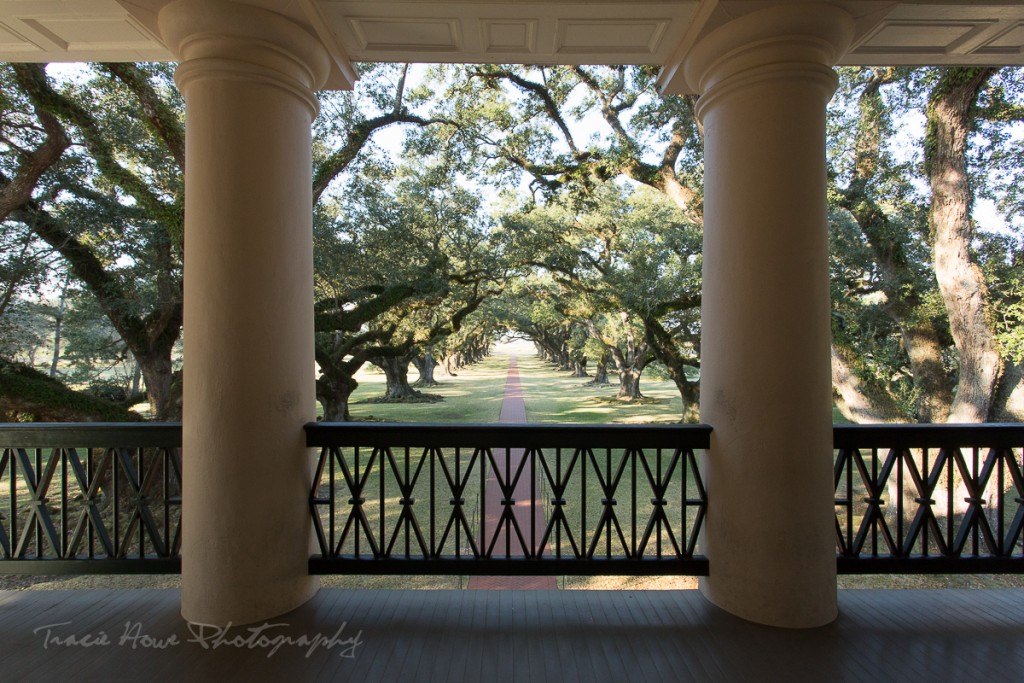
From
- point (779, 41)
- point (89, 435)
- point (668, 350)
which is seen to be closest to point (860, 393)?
point (668, 350)

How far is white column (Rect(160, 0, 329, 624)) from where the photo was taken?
2543 millimetres

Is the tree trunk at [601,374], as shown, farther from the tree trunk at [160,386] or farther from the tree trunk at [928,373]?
the tree trunk at [160,386]

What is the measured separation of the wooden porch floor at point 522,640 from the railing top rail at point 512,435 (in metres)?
0.91

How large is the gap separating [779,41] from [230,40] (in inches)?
114

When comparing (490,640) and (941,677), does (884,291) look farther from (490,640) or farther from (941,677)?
(490,640)

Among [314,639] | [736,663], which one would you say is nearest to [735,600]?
[736,663]

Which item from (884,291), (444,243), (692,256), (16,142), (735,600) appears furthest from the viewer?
(692,256)

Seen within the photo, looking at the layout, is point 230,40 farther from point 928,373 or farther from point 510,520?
point 928,373

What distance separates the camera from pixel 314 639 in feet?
7.98

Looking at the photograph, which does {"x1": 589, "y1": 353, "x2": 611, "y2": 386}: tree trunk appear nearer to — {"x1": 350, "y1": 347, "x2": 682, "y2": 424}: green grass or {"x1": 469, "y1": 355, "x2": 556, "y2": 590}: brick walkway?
{"x1": 350, "y1": 347, "x2": 682, "y2": 424}: green grass

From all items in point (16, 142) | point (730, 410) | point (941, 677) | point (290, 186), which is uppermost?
point (16, 142)

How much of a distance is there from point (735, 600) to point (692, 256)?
853 centimetres

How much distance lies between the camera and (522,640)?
2426 mm

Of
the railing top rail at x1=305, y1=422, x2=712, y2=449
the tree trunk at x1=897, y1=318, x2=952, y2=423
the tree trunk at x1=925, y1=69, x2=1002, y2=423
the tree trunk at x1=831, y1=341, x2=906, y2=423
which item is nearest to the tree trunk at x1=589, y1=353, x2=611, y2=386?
the tree trunk at x1=831, y1=341, x2=906, y2=423
